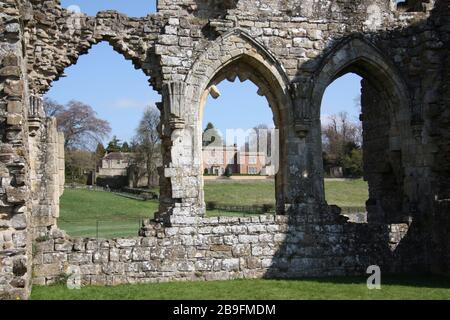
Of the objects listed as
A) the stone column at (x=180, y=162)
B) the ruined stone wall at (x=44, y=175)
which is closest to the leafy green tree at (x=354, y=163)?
the stone column at (x=180, y=162)

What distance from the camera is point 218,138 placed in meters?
50.5

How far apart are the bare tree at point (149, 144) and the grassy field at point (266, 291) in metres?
31.6

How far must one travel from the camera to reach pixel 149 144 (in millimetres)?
41812

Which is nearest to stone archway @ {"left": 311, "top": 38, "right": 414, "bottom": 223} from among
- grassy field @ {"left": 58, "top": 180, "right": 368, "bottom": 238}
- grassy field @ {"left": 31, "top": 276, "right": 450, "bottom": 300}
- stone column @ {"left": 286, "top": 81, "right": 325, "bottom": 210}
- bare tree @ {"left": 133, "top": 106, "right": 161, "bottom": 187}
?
stone column @ {"left": 286, "top": 81, "right": 325, "bottom": 210}

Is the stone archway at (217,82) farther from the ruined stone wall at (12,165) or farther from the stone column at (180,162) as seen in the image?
the ruined stone wall at (12,165)

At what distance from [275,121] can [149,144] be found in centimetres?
3070

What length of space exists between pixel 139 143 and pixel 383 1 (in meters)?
33.6

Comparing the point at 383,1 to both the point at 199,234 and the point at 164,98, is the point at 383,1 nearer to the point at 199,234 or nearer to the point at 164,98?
the point at 164,98

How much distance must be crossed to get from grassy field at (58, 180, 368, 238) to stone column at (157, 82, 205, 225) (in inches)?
304

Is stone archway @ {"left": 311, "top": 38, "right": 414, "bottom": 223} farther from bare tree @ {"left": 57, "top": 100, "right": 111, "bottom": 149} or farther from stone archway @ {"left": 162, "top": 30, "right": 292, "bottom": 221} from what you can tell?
bare tree @ {"left": 57, "top": 100, "right": 111, "bottom": 149}

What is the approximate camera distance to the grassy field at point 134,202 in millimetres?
23500

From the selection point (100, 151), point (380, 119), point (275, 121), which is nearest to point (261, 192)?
point (100, 151)

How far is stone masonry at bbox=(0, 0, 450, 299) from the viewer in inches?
409
